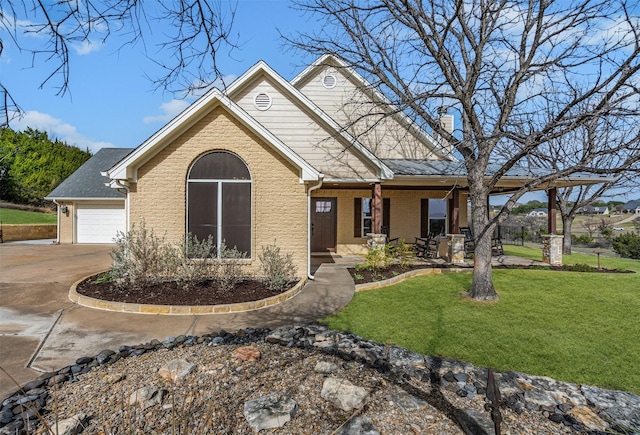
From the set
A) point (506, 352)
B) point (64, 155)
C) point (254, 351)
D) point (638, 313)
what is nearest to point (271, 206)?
point (254, 351)

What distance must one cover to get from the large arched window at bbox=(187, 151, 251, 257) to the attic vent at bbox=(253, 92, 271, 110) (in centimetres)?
418

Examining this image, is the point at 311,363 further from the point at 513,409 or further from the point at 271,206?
the point at 271,206

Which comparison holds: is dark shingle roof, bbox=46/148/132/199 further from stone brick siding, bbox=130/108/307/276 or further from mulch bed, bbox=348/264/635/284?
mulch bed, bbox=348/264/635/284

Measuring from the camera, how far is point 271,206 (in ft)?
30.1

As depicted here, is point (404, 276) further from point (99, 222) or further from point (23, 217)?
point (23, 217)

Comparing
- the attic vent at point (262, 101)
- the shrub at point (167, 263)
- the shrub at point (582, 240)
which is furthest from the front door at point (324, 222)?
the shrub at point (582, 240)

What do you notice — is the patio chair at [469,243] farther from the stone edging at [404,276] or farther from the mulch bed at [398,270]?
the stone edging at [404,276]

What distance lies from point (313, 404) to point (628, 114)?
6.23 meters

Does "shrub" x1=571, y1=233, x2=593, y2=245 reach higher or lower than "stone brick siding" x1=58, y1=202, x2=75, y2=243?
lower

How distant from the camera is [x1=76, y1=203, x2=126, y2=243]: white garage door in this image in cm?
1862

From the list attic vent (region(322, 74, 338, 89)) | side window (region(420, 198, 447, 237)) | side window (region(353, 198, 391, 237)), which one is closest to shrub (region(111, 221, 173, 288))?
side window (region(353, 198, 391, 237))

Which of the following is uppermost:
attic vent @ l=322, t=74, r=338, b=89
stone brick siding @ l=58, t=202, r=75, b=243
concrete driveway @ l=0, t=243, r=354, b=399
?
attic vent @ l=322, t=74, r=338, b=89

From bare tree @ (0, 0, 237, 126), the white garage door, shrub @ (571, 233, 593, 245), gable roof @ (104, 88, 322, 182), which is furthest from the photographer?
shrub @ (571, 233, 593, 245)

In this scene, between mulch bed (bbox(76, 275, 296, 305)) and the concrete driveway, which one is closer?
the concrete driveway
